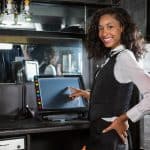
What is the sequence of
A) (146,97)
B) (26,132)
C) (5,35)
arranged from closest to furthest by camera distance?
(146,97)
(26,132)
(5,35)

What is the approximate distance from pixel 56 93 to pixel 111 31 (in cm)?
82

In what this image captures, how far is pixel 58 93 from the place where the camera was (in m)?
2.45

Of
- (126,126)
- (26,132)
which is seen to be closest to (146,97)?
(126,126)

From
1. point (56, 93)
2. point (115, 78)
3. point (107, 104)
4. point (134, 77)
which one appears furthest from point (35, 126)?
point (134, 77)

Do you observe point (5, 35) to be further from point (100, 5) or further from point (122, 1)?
point (122, 1)

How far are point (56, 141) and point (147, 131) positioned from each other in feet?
2.81

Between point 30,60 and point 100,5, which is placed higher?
point 100,5

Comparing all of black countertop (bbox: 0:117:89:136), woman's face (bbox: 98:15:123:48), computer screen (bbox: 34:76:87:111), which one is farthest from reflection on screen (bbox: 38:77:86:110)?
woman's face (bbox: 98:15:123:48)

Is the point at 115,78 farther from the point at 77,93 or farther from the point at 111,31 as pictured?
the point at 77,93

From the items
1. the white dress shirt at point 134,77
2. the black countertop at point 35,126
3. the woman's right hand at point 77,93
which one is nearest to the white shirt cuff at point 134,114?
the white dress shirt at point 134,77

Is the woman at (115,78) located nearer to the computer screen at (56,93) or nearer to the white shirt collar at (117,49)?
the white shirt collar at (117,49)

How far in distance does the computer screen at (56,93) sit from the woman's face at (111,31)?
2.44 feet

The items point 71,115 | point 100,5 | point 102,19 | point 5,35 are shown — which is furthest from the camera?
point 100,5

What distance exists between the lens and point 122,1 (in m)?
2.82
